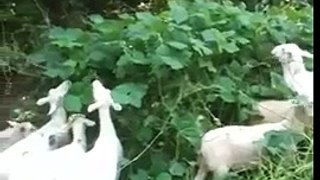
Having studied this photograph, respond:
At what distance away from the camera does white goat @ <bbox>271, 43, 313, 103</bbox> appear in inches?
46.4

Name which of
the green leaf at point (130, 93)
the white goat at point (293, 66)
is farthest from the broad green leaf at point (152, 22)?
the white goat at point (293, 66)

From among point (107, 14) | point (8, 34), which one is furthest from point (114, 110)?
point (8, 34)

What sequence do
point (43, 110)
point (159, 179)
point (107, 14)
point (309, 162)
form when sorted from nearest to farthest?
point (309, 162) < point (159, 179) < point (43, 110) < point (107, 14)

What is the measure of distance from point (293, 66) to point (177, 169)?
0.26 metres

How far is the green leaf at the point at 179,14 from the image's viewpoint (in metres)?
1.28

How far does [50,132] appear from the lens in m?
1.24

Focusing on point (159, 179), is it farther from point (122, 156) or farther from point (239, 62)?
point (239, 62)

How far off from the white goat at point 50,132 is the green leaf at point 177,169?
18 centimetres

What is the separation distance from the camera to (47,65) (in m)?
1.33

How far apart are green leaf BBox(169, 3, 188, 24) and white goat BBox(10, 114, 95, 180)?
0.27 m

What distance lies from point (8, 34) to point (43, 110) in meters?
0.33

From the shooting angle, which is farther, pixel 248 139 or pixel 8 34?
pixel 8 34

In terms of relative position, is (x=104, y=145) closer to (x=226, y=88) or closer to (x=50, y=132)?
(x=50, y=132)

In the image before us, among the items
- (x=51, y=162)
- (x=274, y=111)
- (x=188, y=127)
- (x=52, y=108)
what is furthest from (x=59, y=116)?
(x=274, y=111)
